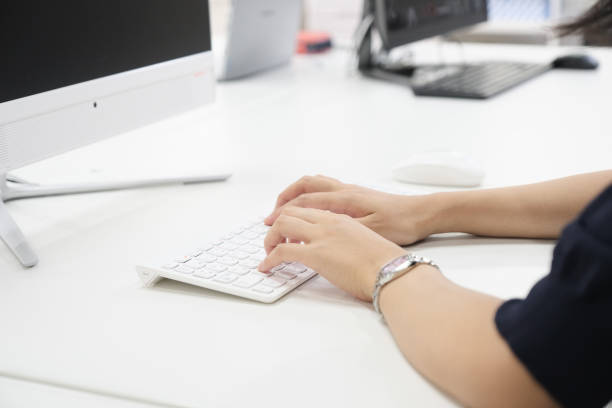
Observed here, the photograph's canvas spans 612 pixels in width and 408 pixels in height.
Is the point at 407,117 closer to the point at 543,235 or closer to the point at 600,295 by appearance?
the point at 543,235

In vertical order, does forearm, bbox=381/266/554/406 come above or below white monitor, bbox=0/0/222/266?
below

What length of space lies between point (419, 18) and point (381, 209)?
3.59 ft

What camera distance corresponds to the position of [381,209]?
0.82 m

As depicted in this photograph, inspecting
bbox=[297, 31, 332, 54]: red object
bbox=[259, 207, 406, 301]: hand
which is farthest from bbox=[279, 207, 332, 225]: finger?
bbox=[297, 31, 332, 54]: red object

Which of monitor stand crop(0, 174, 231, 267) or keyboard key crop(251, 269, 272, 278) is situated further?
monitor stand crop(0, 174, 231, 267)

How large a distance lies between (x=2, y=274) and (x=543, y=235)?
0.64 m

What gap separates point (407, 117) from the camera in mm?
1438

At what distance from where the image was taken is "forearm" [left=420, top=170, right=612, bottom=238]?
2.65 ft

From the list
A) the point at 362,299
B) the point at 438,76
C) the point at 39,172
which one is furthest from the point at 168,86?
the point at 438,76

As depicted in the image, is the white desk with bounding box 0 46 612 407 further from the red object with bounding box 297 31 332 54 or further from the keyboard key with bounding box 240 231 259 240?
the red object with bounding box 297 31 332 54

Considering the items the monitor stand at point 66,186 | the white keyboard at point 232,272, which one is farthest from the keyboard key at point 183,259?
the monitor stand at point 66,186

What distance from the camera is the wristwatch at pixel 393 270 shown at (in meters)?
0.65

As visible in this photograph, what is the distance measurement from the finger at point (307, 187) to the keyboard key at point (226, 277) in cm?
17

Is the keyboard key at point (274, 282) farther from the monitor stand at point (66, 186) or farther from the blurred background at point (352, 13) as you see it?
the blurred background at point (352, 13)
